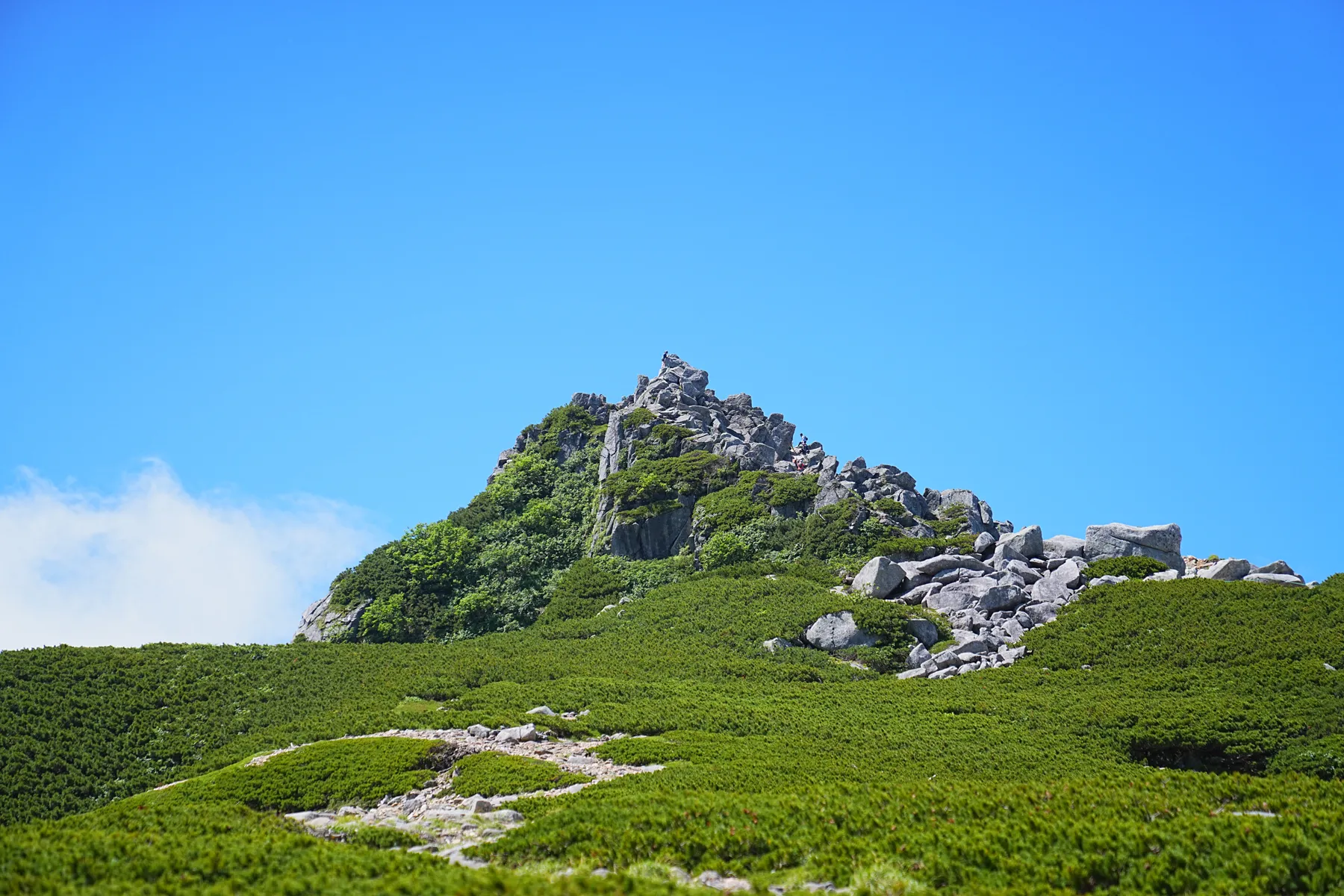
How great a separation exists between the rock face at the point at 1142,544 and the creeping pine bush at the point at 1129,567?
5.12 ft

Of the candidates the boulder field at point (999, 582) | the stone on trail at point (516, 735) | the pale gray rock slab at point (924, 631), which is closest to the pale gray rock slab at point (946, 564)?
the boulder field at point (999, 582)

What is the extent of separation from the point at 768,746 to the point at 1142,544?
29813mm

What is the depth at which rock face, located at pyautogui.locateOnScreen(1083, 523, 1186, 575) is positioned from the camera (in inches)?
1914

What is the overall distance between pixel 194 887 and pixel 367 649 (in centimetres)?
3331

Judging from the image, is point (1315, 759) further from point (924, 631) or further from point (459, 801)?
point (459, 801)

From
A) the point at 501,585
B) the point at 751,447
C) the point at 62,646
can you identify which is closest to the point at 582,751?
the point at 62,646

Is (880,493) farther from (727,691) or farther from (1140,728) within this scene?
(1140,728)

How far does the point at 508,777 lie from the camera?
24281 mm

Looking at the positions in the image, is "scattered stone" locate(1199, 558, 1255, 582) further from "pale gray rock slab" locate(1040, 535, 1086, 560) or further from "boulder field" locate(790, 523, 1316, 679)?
"pale gray rock slab" locate(1040, 535, 1086, 560)

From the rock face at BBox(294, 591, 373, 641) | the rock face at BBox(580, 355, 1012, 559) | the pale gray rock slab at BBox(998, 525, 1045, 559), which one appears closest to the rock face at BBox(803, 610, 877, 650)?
the pale gray rock slab at BBox(998, 525, 1045, 559)

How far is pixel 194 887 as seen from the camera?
13.8 m

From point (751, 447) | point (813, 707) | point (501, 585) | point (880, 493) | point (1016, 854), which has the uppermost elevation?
point (751, 447)

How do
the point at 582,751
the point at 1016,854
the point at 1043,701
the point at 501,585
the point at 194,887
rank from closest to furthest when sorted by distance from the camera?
the point at 194,887 < the point at 1016,854 < the point at 582,751 < the point at 1043,701 < the point at 501,585

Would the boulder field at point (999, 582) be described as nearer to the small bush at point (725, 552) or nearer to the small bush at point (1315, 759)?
the small bush at point (725, 552)
